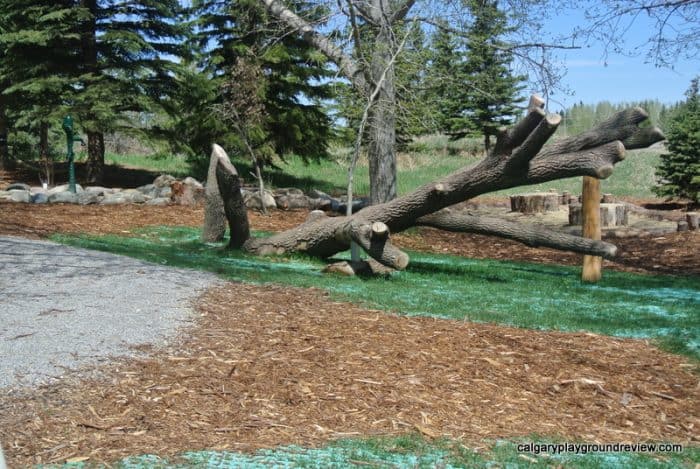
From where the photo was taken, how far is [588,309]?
6738mm

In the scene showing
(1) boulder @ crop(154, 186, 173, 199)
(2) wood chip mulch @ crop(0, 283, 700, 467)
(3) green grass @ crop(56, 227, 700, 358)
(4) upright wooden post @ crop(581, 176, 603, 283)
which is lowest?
→ (2) wood chip mulch @ crop(0, 283, 700, 467)

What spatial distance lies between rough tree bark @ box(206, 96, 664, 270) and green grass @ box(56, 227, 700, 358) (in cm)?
32

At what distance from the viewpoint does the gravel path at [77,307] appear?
427 cm

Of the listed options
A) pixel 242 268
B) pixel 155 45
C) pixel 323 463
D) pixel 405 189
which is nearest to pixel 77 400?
pixel 323 463

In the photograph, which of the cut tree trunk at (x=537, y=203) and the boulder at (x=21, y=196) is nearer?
the boulder at (x=21, y=196)

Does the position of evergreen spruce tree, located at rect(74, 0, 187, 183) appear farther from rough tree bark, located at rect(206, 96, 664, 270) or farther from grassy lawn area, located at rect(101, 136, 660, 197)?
rough tree bark, located at rect(206, 96, 664, 270)

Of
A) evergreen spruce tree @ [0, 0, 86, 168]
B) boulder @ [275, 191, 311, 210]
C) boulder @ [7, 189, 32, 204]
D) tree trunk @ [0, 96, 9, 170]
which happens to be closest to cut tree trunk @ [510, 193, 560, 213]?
boulder @ [275, 191, 311, 210]


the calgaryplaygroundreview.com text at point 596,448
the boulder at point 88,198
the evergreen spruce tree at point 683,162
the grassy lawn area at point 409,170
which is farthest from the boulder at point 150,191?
the evergreen spruce tree at point 683,162

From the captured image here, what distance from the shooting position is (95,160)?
16.8 m

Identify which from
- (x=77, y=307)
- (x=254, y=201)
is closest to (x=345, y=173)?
(x=254, y=201)

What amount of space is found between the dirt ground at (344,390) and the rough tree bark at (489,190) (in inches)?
90.1

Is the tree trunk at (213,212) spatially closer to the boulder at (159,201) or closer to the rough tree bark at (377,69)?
the rough tree bark at (377,69)

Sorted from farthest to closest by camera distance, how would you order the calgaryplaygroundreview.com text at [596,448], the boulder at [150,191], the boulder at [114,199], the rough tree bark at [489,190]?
the boulder at [150,191], the boulder at [114,199], the rough tree bark at [489,190], the calgaryplaygroundreview.com text at [596,448]

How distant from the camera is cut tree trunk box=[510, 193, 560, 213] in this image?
15914mm
